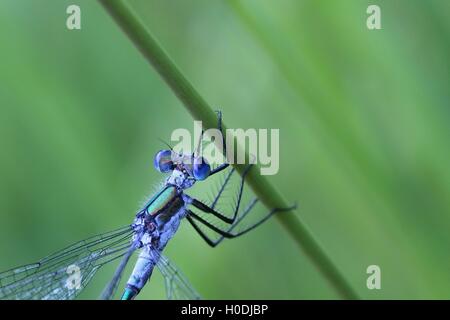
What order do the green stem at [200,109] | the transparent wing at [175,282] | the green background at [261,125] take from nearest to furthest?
the green stem at [200,109] → the green background at [261,125] → the transparent wing at [175,282]

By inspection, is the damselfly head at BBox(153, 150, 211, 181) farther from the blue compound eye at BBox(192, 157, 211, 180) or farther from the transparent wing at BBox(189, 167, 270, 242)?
the transparent wing at BBox(189, 167, 270, 242)

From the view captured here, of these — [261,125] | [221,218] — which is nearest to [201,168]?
[221,218]

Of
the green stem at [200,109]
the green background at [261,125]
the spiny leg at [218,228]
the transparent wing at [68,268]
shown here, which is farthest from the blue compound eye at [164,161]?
the green stem at [200,109]

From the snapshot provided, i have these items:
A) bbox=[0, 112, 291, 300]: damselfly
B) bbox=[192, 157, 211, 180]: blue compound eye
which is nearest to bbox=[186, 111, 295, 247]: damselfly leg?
bbox=[0, 112, 291, 300]: damselfly

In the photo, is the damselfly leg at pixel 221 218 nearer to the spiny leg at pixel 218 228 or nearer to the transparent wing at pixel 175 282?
the spiny leg at pixel 218 228

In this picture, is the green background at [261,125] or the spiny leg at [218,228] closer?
the green background at [261,125]

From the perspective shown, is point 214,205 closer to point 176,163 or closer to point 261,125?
point 176,163

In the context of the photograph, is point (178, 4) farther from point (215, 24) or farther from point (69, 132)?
point (69, 132)
